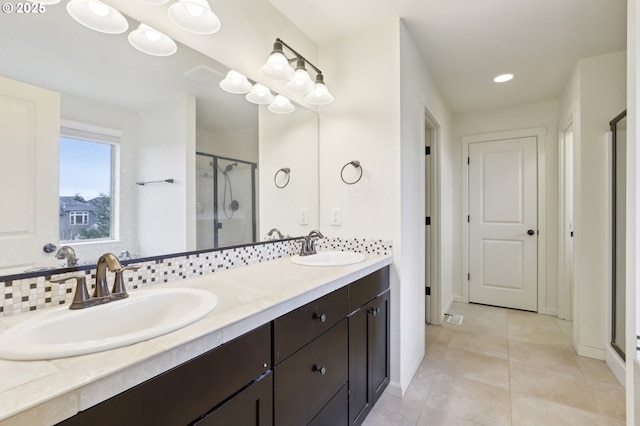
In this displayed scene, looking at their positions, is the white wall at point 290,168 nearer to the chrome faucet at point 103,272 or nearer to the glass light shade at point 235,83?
the glass light shade at point 235,83

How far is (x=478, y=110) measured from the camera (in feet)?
11.8

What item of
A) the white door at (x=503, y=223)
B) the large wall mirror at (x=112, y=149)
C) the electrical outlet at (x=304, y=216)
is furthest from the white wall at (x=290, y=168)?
the white door at (x=503, y=223)

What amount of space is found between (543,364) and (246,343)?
2.47 m

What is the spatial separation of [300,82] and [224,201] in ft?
2.77

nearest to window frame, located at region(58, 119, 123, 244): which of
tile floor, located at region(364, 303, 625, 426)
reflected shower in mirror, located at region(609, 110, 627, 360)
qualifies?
tile floor, located at region(364, 303, 625, 426)

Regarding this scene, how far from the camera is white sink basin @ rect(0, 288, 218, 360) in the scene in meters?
0.61

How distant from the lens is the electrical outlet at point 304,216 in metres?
2.08

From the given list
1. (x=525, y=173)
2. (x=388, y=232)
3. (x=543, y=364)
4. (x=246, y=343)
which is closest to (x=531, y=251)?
(x=525, y=173)

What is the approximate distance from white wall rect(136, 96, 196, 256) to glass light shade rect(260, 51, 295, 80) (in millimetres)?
441

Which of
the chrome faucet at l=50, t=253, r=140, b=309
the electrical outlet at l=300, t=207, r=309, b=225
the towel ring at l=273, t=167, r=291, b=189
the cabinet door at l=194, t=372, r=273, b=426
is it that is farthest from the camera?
the electrical outlet at l=300, t=207, r=309, b=225

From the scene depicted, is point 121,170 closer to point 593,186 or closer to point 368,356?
point 368,356

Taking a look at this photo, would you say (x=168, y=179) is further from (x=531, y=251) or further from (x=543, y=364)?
(x=531, y=251)

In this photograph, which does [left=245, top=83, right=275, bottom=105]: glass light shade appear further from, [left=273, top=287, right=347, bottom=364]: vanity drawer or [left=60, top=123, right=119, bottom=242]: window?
[left=273, top=287, right=347, bottom=364]: vanity drawer

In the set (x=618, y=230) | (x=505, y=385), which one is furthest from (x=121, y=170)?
(x=618, y=230)
